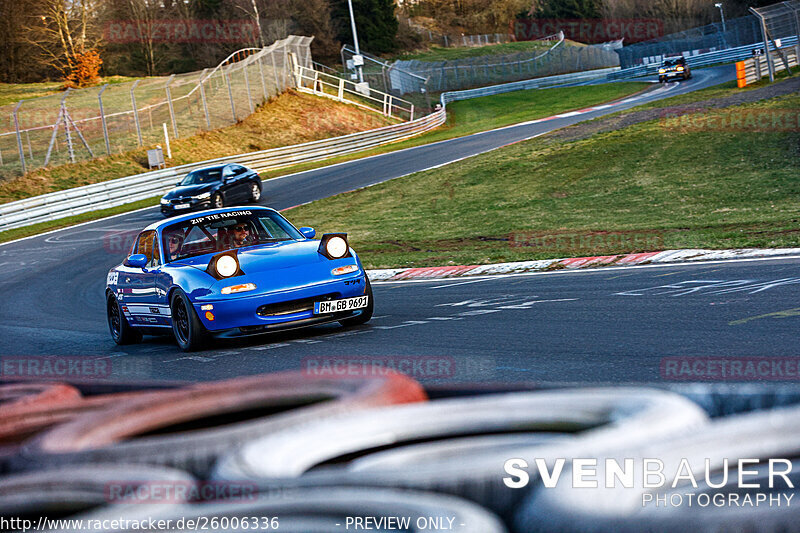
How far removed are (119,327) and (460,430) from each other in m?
8.93

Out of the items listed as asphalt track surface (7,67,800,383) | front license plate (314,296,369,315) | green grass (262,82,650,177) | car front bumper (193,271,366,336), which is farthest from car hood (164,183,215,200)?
car front bumper (193,271,366,336)

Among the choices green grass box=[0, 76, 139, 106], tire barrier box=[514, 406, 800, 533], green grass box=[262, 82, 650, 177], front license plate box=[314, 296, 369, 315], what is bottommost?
green grass box=[262, 82, 650, 177]

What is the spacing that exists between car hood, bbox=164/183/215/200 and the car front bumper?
1993 cm

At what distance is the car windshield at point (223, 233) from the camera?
10.1 m

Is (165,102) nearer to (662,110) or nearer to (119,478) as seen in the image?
(662,110)

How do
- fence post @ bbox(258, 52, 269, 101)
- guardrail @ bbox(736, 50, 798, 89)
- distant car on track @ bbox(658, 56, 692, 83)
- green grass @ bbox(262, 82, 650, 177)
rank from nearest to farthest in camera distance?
guardrail @ bbox(736, 50, 798, 89)
green grass @ bbox(262, 82, 650, 177)
fence post @ bbox(258, 52, 269, 101)
distant car on track @ bbox(658, 56, 692, 83)

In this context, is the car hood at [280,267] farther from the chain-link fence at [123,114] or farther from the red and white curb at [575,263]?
the chain-link fence at [123,114]

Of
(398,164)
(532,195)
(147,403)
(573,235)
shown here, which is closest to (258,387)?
(147,403)

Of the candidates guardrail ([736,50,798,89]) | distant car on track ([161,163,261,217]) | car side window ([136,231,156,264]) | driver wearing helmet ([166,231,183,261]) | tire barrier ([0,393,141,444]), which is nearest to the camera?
tire barrier ([0,393,141,444])

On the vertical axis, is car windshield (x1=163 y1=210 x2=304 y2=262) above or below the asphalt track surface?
above

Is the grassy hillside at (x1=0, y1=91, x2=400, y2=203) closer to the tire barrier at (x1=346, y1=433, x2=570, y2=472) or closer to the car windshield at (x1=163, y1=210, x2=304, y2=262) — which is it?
the car windshield at (x1=163, y1=210, x2=304, y2=262)

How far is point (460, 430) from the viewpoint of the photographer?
258 cm

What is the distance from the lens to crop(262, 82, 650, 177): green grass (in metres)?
47.7

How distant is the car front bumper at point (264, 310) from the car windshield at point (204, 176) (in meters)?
21.0
